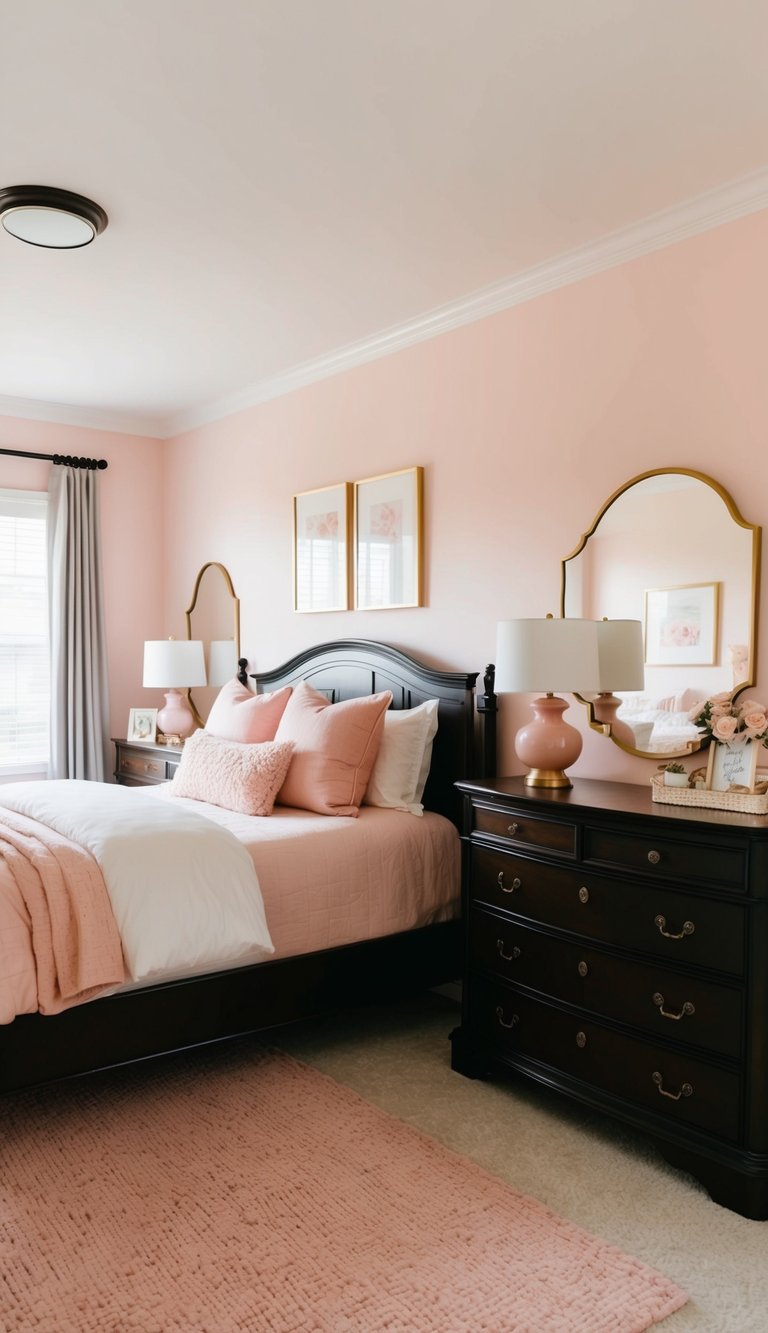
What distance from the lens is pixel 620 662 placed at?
9.87ft

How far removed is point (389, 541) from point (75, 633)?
219cm

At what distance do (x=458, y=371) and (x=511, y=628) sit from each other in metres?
1.35

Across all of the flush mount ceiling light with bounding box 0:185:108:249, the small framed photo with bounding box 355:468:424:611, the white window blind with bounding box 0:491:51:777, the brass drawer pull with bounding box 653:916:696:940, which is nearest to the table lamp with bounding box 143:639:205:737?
the white window blind with bounding box 0:491:51:777

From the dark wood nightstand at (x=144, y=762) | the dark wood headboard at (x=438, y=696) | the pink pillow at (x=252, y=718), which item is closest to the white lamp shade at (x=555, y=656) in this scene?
the dark wood headboard at (x=438, y=696)

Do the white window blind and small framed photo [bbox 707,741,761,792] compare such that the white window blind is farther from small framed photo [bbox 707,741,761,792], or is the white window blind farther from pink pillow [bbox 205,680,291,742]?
small framed photo [bbox 707,741,761,792]

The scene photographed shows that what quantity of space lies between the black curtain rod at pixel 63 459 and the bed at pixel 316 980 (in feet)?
6.71

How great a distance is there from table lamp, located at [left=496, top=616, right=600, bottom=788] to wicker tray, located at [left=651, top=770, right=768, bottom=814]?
13.8 inches

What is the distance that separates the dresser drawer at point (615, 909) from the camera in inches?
89.1

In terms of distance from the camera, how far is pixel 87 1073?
2.59 meters

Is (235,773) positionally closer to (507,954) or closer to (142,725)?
(507,954)

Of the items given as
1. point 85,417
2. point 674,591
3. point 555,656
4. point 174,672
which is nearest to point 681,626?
point 674,591

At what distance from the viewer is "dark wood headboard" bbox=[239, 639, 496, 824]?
11.5ft

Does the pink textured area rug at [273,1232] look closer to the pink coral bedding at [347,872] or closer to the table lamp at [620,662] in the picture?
A: the pink coral bedding at [347,872]

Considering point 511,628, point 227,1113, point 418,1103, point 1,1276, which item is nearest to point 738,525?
point 511,628
